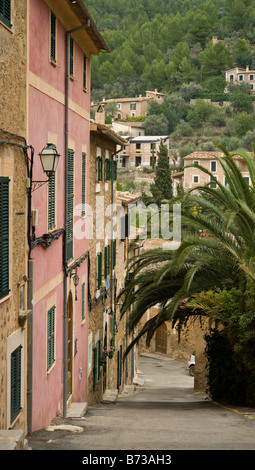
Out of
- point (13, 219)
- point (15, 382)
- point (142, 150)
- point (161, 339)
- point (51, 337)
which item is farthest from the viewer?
point (142, 150)

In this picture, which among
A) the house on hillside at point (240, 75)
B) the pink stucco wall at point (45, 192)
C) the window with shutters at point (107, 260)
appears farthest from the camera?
the house on hillside at point (240, 75)

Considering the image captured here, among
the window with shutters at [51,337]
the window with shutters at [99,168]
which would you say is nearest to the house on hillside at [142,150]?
the window with shutters at [99,168]

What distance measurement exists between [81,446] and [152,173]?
103 meters

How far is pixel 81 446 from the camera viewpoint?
8219mm

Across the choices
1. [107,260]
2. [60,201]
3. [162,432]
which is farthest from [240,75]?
[162,432]

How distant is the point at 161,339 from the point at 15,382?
36.1 m

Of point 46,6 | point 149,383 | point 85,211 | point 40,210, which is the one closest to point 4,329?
point 40,210

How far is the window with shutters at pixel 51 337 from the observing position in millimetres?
11327

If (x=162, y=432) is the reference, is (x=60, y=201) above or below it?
above

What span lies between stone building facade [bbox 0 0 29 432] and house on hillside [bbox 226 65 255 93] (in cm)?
16621

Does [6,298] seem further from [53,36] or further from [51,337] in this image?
[53,36]

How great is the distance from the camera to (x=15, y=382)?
28.5ft

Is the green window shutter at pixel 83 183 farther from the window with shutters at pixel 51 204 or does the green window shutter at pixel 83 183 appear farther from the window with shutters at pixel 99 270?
the window with shutters at pixel 51 204

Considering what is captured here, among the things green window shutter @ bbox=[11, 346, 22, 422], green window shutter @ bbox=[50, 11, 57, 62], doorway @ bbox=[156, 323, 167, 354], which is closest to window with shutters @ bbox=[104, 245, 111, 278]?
green window shutter @ bbox=[50, 11, 57, 62]
